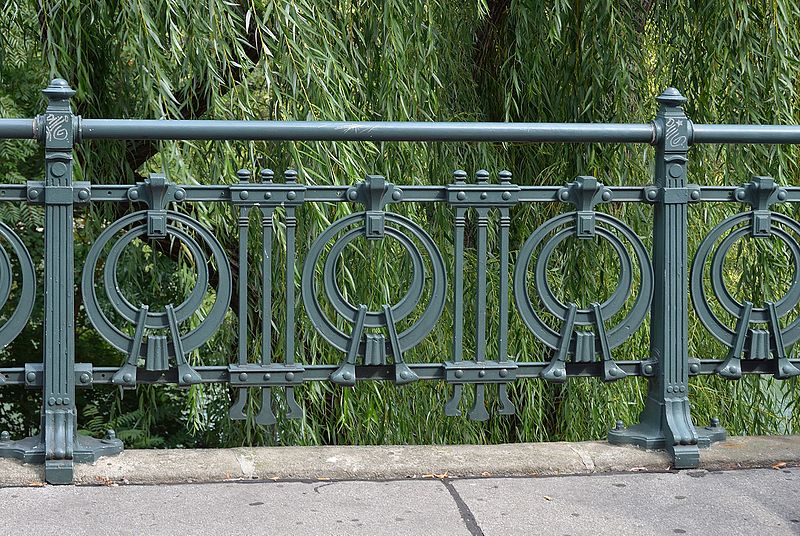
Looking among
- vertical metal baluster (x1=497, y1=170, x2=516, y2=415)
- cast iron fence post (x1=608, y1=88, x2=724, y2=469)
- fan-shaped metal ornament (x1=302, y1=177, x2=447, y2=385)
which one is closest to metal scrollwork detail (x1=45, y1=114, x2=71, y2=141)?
fan-shaped metal ornament (x1=302, y1=177, x2=447, y2=385)

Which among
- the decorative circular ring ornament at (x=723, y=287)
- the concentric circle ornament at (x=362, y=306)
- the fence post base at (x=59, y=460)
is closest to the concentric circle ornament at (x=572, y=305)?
the decorative circular ring ornament at (x=723, y=287)

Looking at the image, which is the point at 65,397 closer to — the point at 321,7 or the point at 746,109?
the point at 321,7

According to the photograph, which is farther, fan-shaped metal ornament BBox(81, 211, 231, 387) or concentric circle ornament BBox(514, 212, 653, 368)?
concentric circle ornament BBox(514, 212, 653, 368)

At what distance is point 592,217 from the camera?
423 cm

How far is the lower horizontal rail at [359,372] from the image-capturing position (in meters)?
3.93

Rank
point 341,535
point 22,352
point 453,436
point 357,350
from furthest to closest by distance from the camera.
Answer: point 22,352, point 453,436, point 357,350, point 341,535

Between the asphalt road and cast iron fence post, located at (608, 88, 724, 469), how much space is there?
13.2 inches

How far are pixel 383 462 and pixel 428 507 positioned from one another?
0.44 m

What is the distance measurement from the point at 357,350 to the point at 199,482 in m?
0.73

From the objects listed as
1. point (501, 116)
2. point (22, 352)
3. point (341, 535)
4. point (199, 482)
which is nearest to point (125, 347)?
point (199, 482)

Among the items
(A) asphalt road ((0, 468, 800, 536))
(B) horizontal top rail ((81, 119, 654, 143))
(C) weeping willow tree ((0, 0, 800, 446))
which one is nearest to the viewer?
(A) asphalt road ((0, 468, 800, 536))

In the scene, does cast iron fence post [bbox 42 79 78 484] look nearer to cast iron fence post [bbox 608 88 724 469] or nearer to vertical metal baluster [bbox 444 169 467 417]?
vertical metal baluster [bbox 444 169 467 417]

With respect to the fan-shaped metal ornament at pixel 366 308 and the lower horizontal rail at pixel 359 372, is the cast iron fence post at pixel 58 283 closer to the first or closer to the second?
the lower horizontal rail at pixel 359 372

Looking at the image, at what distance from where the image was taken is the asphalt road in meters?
3.39
